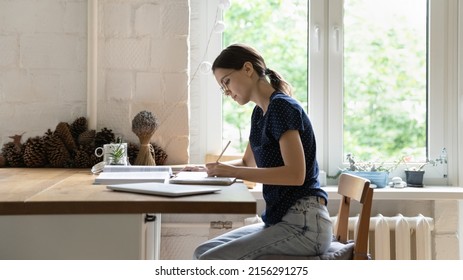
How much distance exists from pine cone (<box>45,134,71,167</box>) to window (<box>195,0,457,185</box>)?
2.18ft

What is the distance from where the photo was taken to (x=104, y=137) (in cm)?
228

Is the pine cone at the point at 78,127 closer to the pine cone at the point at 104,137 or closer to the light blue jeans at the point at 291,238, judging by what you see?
the pine cone at the point at 104,137

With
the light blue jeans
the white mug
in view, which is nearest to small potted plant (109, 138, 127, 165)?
the white mug

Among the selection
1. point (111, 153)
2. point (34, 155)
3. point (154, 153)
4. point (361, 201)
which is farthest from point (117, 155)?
point (361, 201)

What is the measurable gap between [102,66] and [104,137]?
12.4 inches

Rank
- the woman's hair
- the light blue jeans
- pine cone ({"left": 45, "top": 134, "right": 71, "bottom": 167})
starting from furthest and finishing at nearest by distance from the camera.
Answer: pine cone ({"left": 45, "top": 134, "right": 71, "bottom": 167})
the woman's hair
the light blue jeans

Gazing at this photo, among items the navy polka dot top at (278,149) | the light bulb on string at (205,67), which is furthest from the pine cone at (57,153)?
the navy polka dot top at (278,149)

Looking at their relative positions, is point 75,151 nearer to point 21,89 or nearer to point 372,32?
point 21,89

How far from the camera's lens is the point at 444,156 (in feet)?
8.43

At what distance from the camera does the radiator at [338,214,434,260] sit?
89.4 inches

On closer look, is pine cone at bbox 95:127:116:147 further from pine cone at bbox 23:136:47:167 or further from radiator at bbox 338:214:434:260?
radiator at bbox 338:214:434:260

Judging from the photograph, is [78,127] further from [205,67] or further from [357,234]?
[357,234]
